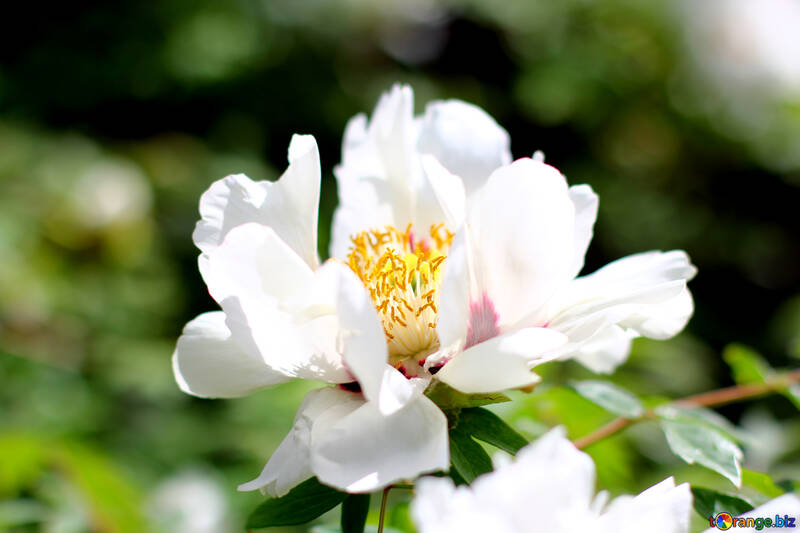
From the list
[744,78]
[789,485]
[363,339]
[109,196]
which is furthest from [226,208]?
[744,78]

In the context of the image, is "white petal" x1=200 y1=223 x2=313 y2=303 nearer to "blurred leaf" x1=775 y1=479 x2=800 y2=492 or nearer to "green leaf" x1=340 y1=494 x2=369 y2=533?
"green leaf" x1=340 y1=494 x2=369 y2=533

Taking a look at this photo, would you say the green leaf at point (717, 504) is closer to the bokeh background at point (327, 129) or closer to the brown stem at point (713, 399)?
the brown stem at point (713, 399)

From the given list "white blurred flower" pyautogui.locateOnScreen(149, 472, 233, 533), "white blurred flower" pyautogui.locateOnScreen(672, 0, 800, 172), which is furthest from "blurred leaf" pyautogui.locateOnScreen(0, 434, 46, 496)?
"white blurred flower" pyautogui.locateOnScreen(672, 0, 800, 172)

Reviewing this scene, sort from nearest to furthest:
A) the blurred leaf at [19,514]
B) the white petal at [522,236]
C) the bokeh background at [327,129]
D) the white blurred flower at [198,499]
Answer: the white petal at [522,236] → the blurred leaf at [19,514] → the white blurred flower at [198,499] → the bokeh background at [327,129]

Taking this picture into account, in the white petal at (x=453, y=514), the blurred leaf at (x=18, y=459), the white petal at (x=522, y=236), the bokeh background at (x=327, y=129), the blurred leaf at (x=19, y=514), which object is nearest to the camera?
the white petal at (x=453, y=514)

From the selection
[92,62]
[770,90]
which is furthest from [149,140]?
[770,90]

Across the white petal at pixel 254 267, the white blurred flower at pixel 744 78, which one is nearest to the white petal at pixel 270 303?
the white petal at pixel 254 267
